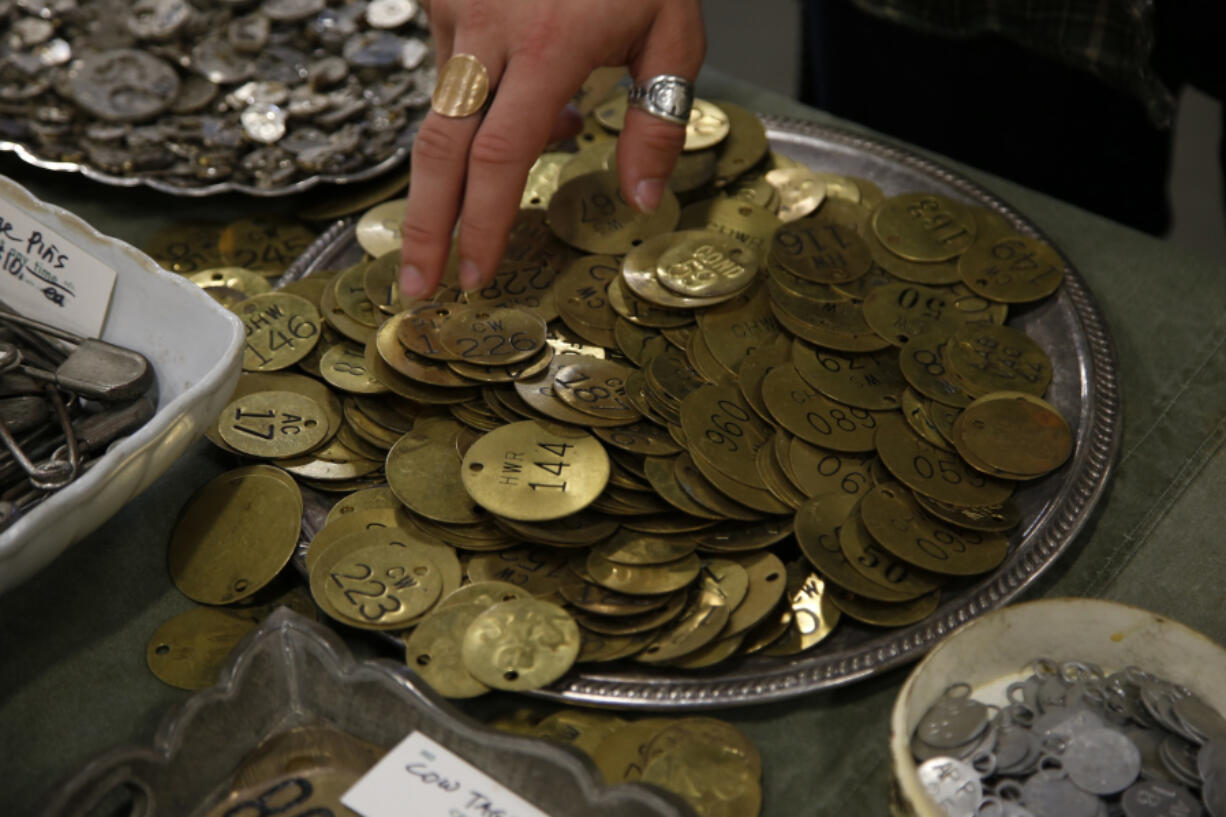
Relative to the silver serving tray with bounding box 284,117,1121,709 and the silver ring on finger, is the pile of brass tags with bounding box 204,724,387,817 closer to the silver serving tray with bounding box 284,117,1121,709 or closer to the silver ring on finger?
the silver serving tray with bounding box 284,117,1121,709

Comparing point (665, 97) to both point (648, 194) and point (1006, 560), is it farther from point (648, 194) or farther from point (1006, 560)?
point (1006, 560)

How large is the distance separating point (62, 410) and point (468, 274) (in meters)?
0.46

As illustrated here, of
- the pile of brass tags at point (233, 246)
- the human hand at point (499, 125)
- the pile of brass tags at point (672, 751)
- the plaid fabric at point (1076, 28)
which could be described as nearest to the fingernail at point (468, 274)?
the human hand at point (499, 125)

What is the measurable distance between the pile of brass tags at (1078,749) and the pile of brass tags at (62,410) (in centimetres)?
85

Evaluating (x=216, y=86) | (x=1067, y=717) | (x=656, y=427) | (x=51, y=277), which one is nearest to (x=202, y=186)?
(x=216, y=86)

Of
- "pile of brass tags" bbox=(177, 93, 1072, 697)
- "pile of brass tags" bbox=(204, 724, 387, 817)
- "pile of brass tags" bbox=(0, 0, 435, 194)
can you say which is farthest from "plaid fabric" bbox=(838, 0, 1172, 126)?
"pile of brass tags" bbox=(204, 724, 387, 817)

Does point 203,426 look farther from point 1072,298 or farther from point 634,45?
point 1072,298

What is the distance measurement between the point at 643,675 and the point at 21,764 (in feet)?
1.95

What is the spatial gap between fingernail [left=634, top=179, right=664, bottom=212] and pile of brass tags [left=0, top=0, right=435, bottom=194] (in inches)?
16.9

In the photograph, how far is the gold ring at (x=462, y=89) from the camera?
1261 millimetres

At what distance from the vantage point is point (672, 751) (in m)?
1.03

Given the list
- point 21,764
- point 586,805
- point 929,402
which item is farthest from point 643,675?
point 21,764

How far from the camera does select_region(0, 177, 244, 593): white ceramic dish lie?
3.37 feet

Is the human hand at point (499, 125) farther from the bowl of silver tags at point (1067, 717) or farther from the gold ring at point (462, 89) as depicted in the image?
the bowl of silver tags at point (1067, 717)
